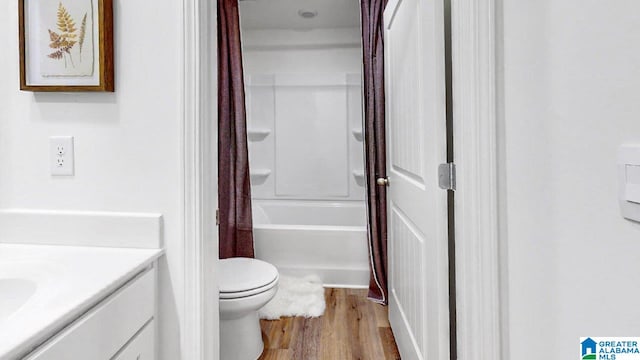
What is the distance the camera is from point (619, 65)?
642 millimetres

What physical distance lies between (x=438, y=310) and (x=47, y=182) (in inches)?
50.4

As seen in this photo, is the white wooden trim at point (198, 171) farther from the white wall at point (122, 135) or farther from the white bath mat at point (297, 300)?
the white bath mat at point (297, 300)

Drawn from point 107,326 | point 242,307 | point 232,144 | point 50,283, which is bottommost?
point 242,307

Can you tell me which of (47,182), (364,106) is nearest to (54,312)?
(47,182)

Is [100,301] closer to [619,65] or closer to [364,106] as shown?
[619,65]

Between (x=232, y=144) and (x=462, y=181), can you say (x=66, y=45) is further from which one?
(x=232, y=144)

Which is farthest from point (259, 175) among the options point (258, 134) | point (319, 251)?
point (319, 251)

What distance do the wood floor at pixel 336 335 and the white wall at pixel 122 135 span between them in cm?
99

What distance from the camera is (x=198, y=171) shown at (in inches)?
44.1

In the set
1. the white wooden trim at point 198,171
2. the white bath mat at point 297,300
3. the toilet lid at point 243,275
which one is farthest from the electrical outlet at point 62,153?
the white bath mat at point 297,300

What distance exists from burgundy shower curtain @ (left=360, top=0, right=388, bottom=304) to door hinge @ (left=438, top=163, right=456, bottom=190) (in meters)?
1.29

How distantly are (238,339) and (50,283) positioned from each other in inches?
45.9

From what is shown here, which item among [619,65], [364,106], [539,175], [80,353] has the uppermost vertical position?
[364,106]

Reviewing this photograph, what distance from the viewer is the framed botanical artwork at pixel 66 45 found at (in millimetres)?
1109
